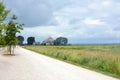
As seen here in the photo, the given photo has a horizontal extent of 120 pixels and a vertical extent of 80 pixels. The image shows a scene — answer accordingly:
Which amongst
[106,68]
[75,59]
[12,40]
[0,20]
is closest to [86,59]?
[75,59]

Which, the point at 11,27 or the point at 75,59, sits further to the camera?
the point at 11,27

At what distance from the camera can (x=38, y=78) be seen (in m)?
15.4

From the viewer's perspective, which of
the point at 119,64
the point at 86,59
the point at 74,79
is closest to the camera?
the point at 74,79

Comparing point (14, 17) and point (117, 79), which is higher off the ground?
point (14, 17)

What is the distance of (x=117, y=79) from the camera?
15.2 meters

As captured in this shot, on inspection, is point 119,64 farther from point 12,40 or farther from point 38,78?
point 12,40

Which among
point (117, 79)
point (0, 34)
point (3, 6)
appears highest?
point (3, 6)

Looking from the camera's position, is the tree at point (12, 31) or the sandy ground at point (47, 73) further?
the tree at point (12, 31)

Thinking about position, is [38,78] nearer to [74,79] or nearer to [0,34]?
[74,79]

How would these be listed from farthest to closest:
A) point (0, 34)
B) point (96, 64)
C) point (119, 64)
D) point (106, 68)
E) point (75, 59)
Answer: point (0, 34) → point (75, 59) → point (96, 64) → point (106, 68) → point (119, 64)

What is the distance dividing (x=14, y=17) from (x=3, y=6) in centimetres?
1945

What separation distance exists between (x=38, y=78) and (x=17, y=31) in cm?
4022

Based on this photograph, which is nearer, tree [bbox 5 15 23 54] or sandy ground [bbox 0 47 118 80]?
sandy ground [bbox 0 47 118 80]

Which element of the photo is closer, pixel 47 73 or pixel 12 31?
pixel 47 73
